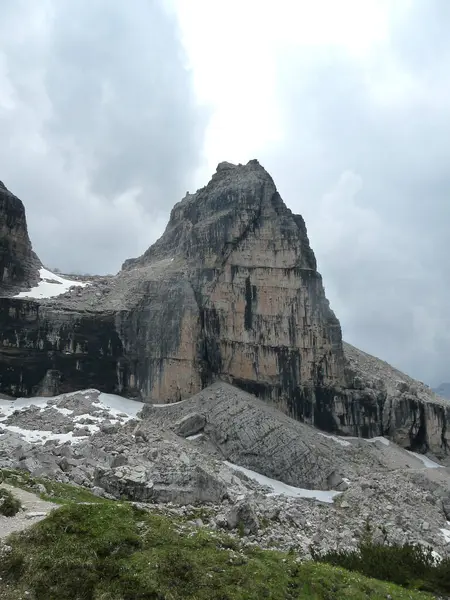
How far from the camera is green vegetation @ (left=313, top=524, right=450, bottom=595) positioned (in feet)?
66.6

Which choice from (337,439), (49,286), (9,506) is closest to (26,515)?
(9,506)

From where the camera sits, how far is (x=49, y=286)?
7262cm

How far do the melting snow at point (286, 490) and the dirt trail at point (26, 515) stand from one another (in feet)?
96.1

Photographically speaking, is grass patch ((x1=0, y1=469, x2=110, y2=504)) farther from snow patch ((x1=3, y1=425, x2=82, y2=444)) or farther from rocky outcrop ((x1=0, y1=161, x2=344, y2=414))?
rocky outcrop ((x1=0, y1=161, x2=344, y2=414))

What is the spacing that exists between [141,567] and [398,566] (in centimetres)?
1412

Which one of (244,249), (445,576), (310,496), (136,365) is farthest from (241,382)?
(445,576)

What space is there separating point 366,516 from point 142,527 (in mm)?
28315

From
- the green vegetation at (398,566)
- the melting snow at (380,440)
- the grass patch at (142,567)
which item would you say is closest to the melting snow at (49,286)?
the melting snow at (380,440)

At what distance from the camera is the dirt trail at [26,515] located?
1450cm

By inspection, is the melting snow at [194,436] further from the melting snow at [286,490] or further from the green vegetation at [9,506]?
the green vegetation at [9,506]

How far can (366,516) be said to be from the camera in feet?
123

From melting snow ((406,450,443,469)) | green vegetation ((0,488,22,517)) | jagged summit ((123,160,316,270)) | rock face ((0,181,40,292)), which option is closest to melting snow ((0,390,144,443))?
rock face ((0,181,40,292))

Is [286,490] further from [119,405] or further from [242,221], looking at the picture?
[242,221]

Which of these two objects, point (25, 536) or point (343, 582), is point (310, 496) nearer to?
point (343, 582)
